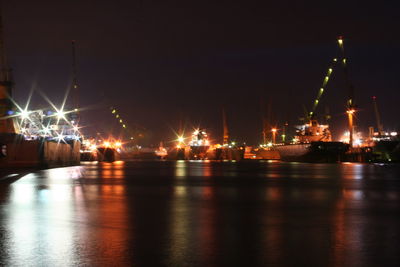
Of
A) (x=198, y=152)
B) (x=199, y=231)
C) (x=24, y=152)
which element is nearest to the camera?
(x=199, y=231)

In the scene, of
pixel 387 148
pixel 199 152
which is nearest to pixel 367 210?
pixel 387 148

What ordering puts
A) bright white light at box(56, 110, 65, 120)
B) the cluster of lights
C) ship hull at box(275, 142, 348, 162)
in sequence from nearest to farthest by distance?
the cluster of lights → ship hull at box(275, 142, 348, 162) → bright white light at box(56, 110, 65, 120)

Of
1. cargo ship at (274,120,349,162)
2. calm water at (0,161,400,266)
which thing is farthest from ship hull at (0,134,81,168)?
cargo ship at (274,120,349,162)

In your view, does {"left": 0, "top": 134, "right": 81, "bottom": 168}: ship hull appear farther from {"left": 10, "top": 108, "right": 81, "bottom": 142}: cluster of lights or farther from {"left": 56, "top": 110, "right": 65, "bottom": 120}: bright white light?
{"left": 56, "top": 110, "right": 65, "bottom": 120}: bright white light

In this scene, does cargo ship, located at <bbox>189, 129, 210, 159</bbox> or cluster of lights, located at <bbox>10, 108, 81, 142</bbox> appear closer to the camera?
cluster of lights, located at <bbox>10, 108, 81, 142</bbox>

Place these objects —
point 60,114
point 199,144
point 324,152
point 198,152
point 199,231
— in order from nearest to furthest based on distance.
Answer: point 199,231 < point 324,152 < point 60,114 < point 198,152 < point 199,144

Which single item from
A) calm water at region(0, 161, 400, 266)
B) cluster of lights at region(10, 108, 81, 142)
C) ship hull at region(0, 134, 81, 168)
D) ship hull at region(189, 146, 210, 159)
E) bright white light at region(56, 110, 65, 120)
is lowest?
calm water at region(0, 161, 400, 266)

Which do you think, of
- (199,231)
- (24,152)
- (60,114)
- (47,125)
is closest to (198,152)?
(60,114)

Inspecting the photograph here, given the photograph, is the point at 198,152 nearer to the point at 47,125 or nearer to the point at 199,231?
the point at 47,125

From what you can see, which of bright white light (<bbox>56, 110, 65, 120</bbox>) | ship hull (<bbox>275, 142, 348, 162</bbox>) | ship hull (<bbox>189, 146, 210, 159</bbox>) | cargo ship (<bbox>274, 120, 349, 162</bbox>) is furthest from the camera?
ship hull (<bbox>189, 146, 210, 159</bbox>)

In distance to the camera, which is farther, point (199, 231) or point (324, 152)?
point (324, 152)

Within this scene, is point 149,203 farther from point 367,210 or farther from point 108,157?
point 108,157

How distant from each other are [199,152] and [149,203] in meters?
137

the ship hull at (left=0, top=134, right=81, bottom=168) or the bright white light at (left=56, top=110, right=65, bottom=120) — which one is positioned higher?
the bright white light at (left=56, top=110, right=65, bottom=120)
